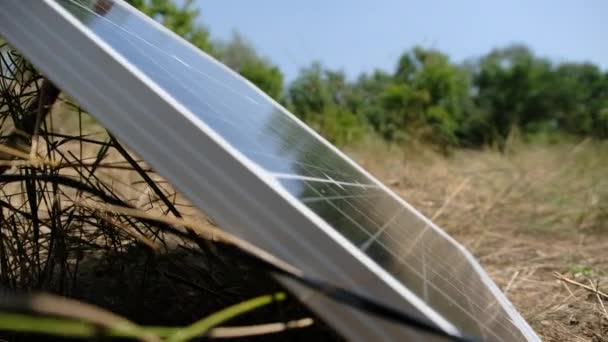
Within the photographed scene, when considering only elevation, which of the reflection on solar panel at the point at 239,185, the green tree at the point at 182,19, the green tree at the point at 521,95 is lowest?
the green tree at the point at 521,95

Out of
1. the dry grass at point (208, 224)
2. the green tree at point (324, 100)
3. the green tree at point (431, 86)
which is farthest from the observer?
the green tree at point (431, 86)

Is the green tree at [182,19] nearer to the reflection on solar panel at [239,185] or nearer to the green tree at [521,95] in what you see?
the reflection on solar panel at [239,185]

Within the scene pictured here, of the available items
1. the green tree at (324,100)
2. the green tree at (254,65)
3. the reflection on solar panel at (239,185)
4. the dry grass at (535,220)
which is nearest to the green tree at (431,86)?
the green tree at (254,65)

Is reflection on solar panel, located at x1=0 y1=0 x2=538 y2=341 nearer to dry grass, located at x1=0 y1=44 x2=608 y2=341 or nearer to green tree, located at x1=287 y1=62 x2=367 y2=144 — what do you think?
dry grass, located at x1=0 y1=44 x2=608 y2=341

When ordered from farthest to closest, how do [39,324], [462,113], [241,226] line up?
[462,113], [241,226], [39,324]

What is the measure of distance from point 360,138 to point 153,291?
7859 mm

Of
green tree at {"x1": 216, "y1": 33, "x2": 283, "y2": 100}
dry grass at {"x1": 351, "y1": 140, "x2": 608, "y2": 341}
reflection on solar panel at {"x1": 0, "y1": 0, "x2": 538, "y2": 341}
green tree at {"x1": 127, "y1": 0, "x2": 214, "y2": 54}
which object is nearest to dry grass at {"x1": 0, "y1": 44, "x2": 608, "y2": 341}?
dry grass at {"x1": 351, "y1": 140, "x2": 608, "y2": 341}

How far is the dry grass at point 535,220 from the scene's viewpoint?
1681 millimetres

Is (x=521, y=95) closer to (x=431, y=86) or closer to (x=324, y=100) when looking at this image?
(x=431, y=86)

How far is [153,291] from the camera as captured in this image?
1347 mm

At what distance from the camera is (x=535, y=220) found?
3.77 meters

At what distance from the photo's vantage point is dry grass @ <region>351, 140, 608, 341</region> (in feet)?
5.51

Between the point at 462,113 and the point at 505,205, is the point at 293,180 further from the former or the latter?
the point at 462,113

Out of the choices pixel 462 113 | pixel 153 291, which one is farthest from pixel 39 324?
pixel 462 113
